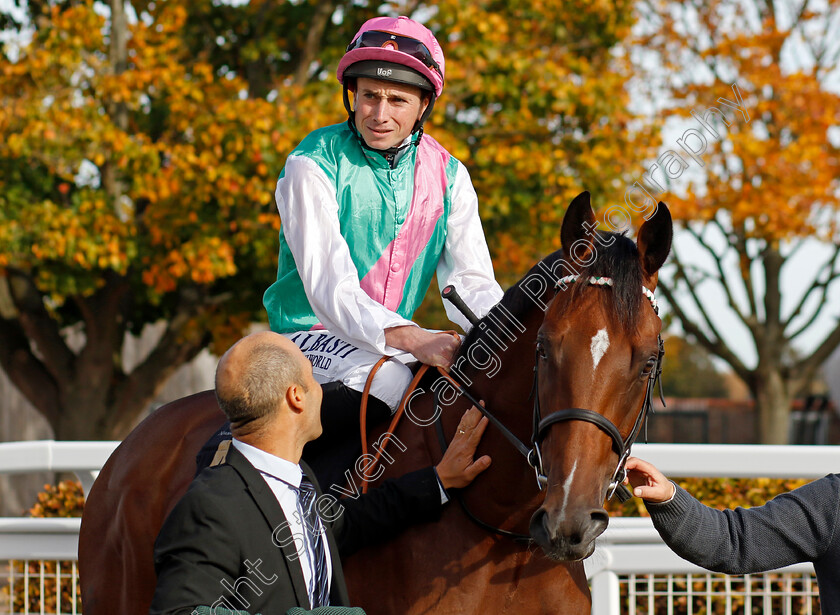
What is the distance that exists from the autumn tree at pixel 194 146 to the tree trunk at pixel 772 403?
6.10m

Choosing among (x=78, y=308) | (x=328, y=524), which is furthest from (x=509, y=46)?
(x=328, y=524)

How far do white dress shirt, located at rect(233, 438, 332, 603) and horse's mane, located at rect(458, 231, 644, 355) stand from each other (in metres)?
0.79

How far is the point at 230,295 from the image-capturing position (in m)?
9.15

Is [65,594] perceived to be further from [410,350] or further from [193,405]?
[410,350]

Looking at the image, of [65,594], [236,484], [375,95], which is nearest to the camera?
[236,484]

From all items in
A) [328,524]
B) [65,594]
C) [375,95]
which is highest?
[375,95]

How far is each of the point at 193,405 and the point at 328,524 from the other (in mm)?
1190

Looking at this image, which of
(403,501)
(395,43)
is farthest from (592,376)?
(395,43)

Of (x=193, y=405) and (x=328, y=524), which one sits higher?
(x=193, y=405)

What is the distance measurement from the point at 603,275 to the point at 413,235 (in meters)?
0.83

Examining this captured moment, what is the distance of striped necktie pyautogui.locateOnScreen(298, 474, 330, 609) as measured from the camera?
1824 mm

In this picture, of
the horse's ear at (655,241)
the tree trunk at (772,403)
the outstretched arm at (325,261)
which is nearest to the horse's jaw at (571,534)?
the horse's ear at (655,241)

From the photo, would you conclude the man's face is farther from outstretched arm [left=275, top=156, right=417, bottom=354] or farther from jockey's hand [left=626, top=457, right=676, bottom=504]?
jockey's hand [left=626, top=457, right=676, bottom=504]

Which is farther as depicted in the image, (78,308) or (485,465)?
(78,308)
